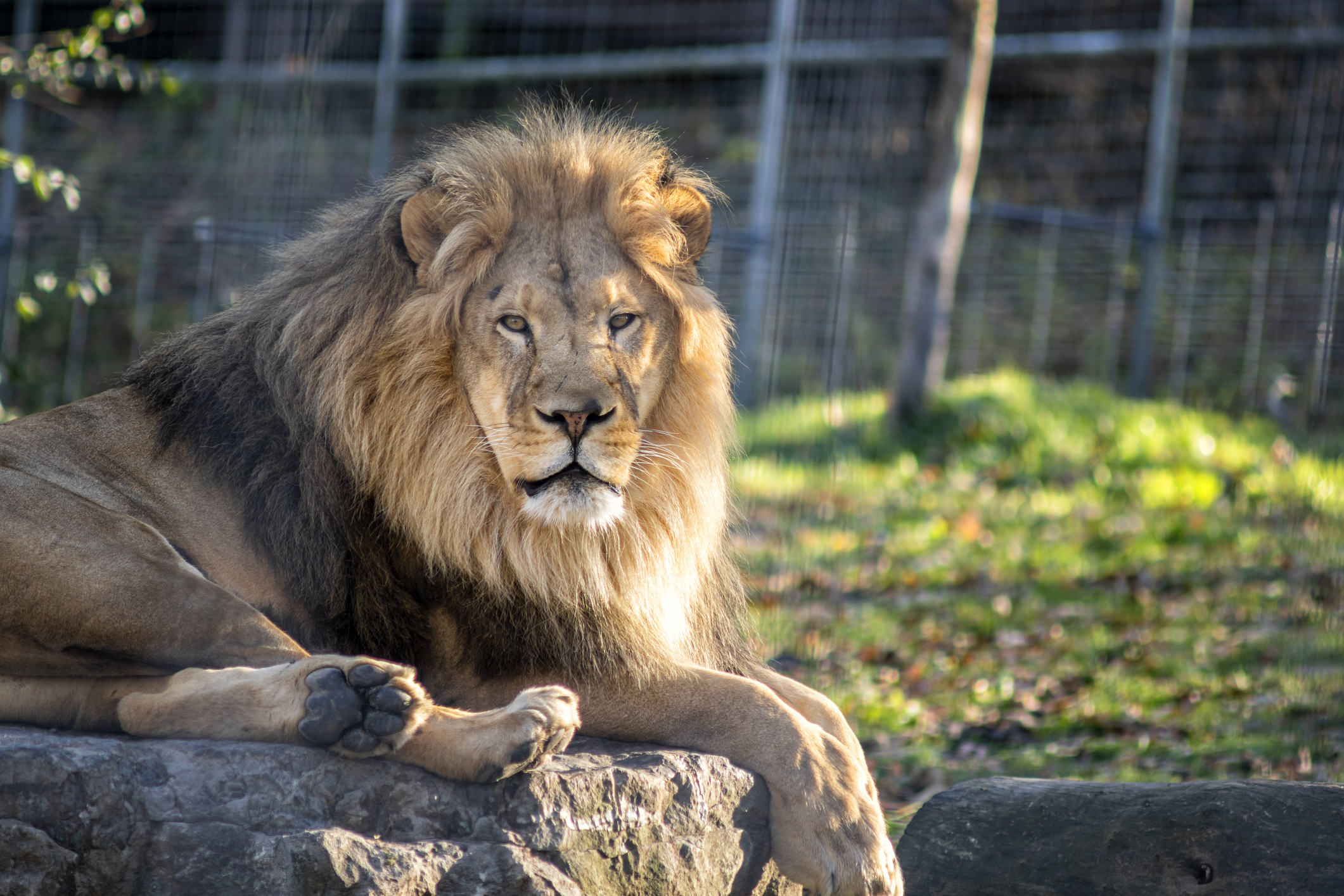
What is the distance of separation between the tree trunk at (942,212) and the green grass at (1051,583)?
1.12 feet

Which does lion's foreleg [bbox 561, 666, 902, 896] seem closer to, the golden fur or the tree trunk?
the golden fur

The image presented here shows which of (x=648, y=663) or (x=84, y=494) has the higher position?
(x=84, y=494)

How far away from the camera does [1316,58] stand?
970 cm

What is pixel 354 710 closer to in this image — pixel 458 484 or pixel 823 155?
pixel 458 484

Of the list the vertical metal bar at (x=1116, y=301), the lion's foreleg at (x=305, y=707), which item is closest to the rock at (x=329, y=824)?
the lion's foreleg at (x=305, y=707)

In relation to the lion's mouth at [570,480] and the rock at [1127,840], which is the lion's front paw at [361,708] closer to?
the lion's mouth at [570,480]

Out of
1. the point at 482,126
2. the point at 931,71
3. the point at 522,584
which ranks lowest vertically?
the point at 522,584

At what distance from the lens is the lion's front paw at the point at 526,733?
86.6 inches

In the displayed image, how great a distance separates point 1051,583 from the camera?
650 cm

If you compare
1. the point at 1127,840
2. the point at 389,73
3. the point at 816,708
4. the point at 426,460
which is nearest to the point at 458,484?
the point at 426,460

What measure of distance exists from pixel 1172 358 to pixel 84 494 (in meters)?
9.15

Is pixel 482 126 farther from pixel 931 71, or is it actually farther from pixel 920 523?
pixel 931 71

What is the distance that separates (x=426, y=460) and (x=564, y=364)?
1.24 feet

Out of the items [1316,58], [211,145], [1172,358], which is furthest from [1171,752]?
[211,145]
